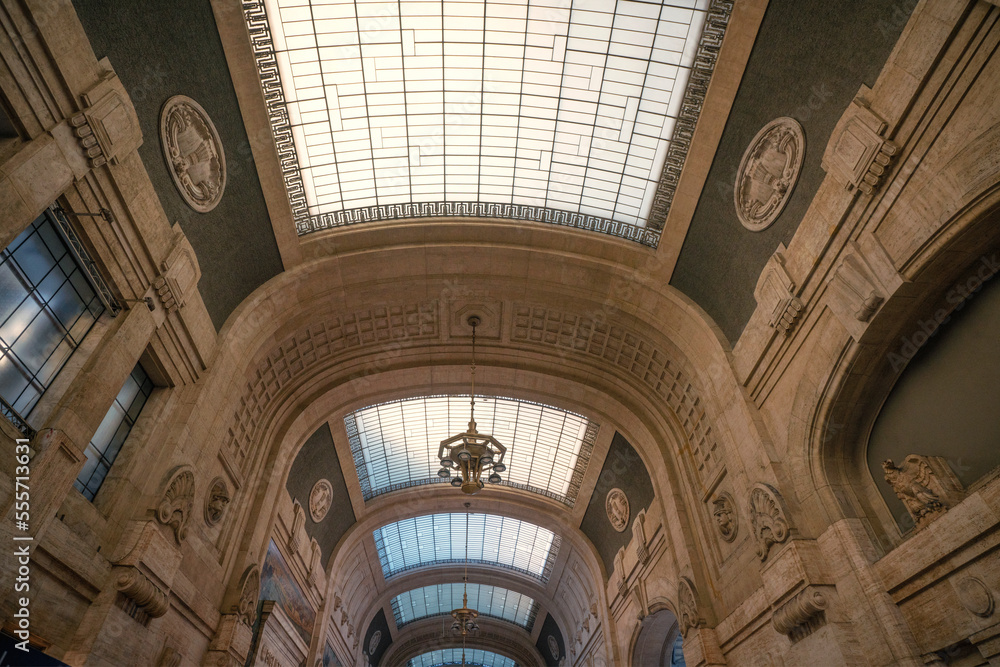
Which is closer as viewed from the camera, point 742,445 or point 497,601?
point 742,445

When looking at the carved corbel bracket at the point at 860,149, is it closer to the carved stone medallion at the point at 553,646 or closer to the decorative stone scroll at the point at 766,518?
the decorative stone scroll at the point at 766,518

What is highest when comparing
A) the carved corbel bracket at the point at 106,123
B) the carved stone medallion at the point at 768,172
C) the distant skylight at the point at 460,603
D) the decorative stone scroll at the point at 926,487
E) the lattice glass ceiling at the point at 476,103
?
the lattice glass ceiling at the point at 476,103

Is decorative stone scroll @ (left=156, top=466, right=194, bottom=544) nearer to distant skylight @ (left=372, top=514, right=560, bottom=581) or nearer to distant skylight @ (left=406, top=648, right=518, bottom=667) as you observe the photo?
distant skylight @ (left=372, top=514, right=560, bottom=581)

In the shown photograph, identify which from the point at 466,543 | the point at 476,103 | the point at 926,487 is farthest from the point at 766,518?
the point at 466,543

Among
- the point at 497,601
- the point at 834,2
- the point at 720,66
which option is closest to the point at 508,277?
the point at 720,66

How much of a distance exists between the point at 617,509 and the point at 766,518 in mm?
8793

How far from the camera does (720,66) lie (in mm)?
10062

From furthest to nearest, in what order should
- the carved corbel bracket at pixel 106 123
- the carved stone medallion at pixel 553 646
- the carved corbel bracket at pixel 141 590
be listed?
the carved stone medallion at pixel 553 646 → the carved corbel bracket at pixel 141 590 → the carved corbel bracket at pixel 106 123

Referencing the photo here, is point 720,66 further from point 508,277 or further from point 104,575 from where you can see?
point 104,575

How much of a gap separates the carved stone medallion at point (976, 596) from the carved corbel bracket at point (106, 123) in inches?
464

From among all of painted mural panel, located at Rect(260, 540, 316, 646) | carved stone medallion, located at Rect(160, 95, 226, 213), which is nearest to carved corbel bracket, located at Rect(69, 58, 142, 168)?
carved stone medallion, located at Rect(160, 95, 226, 213)

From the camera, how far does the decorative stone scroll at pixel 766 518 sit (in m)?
8.88

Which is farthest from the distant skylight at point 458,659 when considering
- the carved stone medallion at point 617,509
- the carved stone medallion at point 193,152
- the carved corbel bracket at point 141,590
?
the carved stone medallion at point 193,152

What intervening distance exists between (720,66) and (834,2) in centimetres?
233
